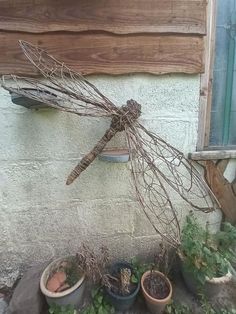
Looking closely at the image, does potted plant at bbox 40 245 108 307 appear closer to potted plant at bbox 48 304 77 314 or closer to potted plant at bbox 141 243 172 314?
potted plant at bbox 48 304 77 314

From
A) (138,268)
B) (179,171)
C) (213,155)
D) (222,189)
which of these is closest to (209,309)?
(138,268)

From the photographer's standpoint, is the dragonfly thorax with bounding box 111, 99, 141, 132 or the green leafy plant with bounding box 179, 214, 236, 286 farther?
the green leafy plant with bounding box 179, 214, 236, 286

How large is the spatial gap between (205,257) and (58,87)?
1.42m

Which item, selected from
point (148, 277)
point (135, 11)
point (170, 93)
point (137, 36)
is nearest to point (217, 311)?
point (148, 277)

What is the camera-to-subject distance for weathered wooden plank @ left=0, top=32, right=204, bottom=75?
5.33 ft

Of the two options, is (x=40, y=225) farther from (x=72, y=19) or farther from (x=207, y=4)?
(x=207, y=4)

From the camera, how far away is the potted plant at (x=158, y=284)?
5.82 feet

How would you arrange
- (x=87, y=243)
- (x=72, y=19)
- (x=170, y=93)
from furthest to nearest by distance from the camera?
(x=87, y=243), (x=170, y=93), (x=72, y=19)

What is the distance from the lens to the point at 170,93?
186 centimetres

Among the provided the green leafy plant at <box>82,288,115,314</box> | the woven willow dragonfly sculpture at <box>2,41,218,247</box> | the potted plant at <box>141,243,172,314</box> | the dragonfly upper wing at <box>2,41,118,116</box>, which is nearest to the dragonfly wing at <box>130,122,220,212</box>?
the woven willow dragonfly sculpture at <box>2,41,218,247</box>

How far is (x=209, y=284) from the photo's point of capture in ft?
6.07

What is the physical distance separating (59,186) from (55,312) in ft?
2.67

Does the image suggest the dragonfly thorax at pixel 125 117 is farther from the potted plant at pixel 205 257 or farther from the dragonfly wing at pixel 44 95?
the potted plant at pixel 205 257

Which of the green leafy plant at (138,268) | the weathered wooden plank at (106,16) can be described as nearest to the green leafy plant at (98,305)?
the green leafy plant at (138,268)
